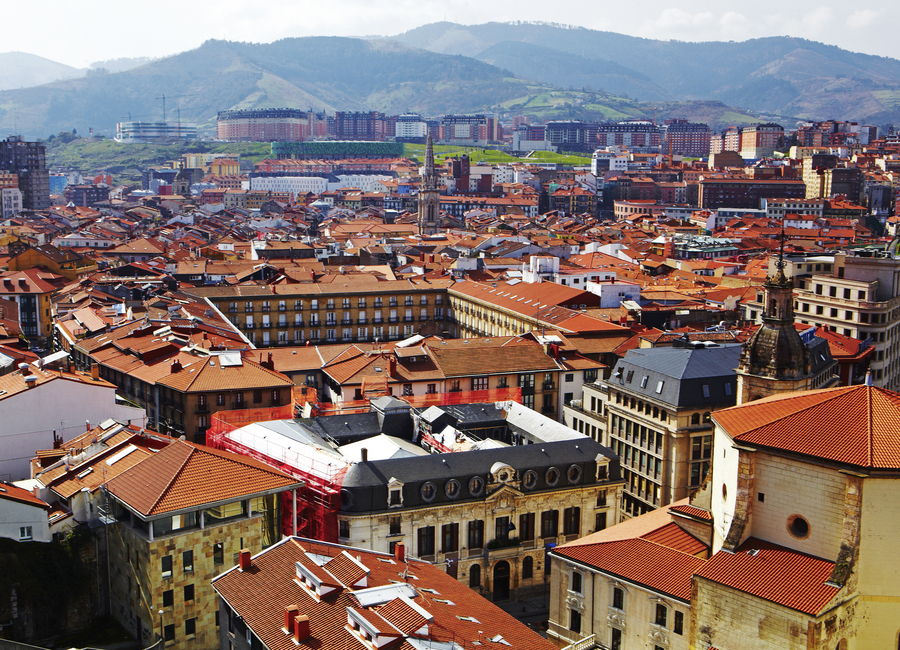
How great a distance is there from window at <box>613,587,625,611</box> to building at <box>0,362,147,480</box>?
3529cm

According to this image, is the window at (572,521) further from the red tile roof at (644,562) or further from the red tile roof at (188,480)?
the red tile roof at (188,480)

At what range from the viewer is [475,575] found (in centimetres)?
5366

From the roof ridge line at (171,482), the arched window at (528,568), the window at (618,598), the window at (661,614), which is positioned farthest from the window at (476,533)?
the roof ridge line at (171,482)

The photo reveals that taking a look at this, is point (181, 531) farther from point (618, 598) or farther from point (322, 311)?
point (322, 311)

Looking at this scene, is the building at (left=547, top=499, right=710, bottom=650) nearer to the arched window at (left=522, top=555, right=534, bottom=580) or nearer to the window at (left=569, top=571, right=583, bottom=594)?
the window at (left=569, top=571, right=583, bottom=594)

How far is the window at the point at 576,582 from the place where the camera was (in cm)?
4569

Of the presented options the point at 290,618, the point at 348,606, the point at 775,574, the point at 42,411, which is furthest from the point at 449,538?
the point at 42,411

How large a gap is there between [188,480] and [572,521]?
2331 centimetres

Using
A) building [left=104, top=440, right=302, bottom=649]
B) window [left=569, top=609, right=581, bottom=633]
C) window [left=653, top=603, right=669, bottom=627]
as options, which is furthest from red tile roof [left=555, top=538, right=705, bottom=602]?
building [left=104, top=440, right=302, bottom=649]

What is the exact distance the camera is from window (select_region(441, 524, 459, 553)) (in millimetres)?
53009

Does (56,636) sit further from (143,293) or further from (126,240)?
(126,240)

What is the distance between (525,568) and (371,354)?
33342 millimetres

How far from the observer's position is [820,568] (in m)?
35.8

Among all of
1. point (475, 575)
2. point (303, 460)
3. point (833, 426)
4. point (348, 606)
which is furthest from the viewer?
point (303, 460)
